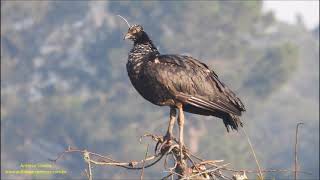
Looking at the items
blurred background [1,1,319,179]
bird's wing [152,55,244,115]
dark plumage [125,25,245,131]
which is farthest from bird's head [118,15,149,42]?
blurred background [1,1,319,179]

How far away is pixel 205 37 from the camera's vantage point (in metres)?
58.8

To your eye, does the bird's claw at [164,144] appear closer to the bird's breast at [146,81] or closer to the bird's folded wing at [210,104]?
the bird's breast at [146,81]

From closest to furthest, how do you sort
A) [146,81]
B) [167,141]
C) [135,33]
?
[167,141] → [146,81] → [135,33]

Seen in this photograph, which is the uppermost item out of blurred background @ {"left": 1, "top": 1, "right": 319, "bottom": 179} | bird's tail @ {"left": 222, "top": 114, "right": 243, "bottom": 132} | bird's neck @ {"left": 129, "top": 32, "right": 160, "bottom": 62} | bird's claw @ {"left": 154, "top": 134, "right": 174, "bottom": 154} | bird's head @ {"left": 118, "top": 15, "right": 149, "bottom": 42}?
blurred background @ {"left": 1, "top": 1, "right": 319, "bottom": 179}

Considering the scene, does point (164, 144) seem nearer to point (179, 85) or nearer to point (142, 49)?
point (179, 85)

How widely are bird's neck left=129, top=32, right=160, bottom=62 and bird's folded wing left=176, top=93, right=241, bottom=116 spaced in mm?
602

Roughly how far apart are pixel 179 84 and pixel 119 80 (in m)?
48.9

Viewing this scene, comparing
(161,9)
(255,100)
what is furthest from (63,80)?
(255,100)

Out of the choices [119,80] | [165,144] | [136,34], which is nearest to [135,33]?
[136,34]

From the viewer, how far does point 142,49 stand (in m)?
10.5

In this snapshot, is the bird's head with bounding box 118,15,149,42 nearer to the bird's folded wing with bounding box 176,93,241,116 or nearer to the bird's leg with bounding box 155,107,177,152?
the bird's folded wing with bounding box 176,93,241,116

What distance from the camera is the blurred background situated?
176ft

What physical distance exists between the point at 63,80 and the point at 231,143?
58.0ft

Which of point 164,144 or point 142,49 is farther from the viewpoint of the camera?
point 142,49
